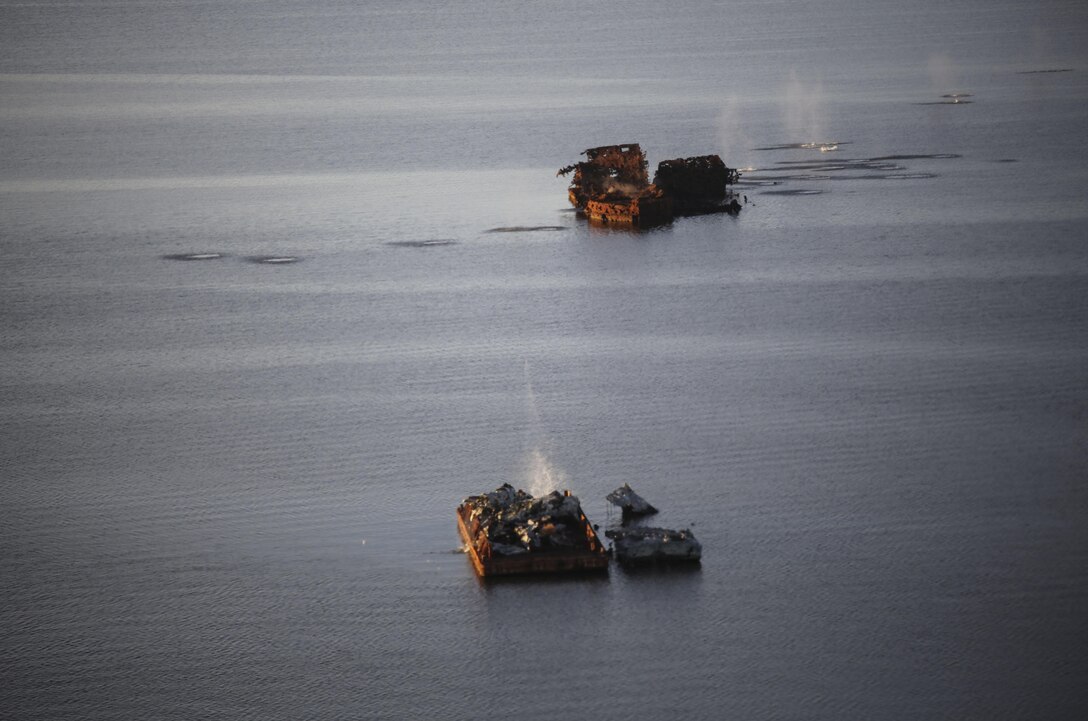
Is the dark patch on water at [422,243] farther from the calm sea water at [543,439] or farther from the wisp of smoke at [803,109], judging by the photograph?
the wisp of smoke at [803,109]

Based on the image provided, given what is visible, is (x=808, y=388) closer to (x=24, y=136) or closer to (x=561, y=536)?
(x=561, y=536)

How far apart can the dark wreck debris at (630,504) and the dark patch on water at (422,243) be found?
41080 millimetres

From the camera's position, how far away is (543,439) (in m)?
46.5

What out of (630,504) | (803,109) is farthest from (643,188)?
(630,504)

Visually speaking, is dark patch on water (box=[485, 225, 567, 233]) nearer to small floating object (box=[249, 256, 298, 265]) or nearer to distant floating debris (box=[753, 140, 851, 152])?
A: small floating object (box=[249, 256, 298, 265])

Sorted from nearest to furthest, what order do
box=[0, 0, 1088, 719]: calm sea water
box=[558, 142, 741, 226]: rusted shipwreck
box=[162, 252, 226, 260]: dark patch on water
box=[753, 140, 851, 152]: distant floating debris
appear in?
box=[0, 0, 1088, 719]: calm sea water < box=[162, 252, 226, 260]: dark patch on water < box=[558, 142, 741, 226]: rusted shipwreck < box=[753, 140, 851, 152]: distant floating debris

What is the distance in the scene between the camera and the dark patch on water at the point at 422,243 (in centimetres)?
7975

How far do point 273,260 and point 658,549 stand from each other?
44.3 m

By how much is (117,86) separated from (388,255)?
109 meters

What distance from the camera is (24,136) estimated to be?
434 ft

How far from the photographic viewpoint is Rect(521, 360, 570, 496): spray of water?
138 feet

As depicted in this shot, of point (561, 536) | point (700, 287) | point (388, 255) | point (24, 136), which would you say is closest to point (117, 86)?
point (24, 136)

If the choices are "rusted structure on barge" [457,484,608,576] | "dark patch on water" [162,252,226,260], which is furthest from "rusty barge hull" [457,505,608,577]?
"dark patch on water" [162,252,226,260]

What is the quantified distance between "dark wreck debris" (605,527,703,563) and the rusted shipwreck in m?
47.1
